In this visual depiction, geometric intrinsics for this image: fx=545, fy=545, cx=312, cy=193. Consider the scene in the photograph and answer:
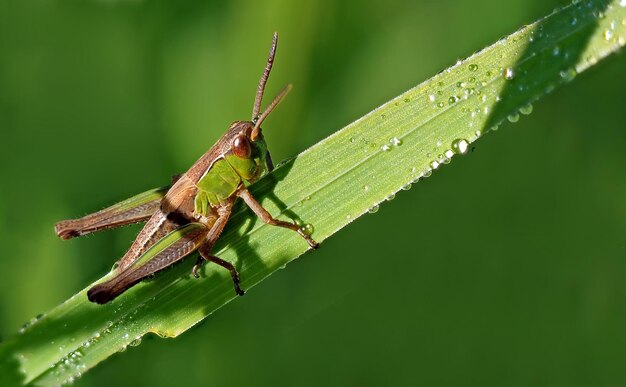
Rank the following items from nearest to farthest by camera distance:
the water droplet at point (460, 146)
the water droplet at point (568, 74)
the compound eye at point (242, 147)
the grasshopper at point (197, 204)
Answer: the water droplet at point (568, 74), the water droplet at point (460, 146), the grasshopper at point (197, 204), the compound eye at point (242, 147)

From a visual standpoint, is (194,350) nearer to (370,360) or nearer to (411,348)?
(370,360)

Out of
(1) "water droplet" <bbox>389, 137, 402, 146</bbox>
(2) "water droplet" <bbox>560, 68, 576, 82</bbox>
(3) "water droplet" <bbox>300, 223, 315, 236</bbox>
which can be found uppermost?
(1) "water droplet" <bbox>389, 137, 402, 146</bbox>

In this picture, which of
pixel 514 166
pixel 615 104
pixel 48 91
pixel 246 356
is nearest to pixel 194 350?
pixel 246 356

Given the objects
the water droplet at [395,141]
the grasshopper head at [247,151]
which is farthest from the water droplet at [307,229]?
the grasshopper head at [247,151]

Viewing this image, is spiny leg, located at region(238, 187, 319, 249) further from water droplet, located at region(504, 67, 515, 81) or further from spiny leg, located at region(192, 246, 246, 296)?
water droplet, located at region(504, 67, 515, 81)

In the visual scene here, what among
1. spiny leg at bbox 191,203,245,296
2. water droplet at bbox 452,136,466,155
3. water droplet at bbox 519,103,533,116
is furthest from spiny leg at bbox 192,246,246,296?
water droplet at bbox 519,103,533,116

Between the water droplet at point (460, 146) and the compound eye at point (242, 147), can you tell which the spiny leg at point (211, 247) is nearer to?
the compound eye at point (242, 147)
